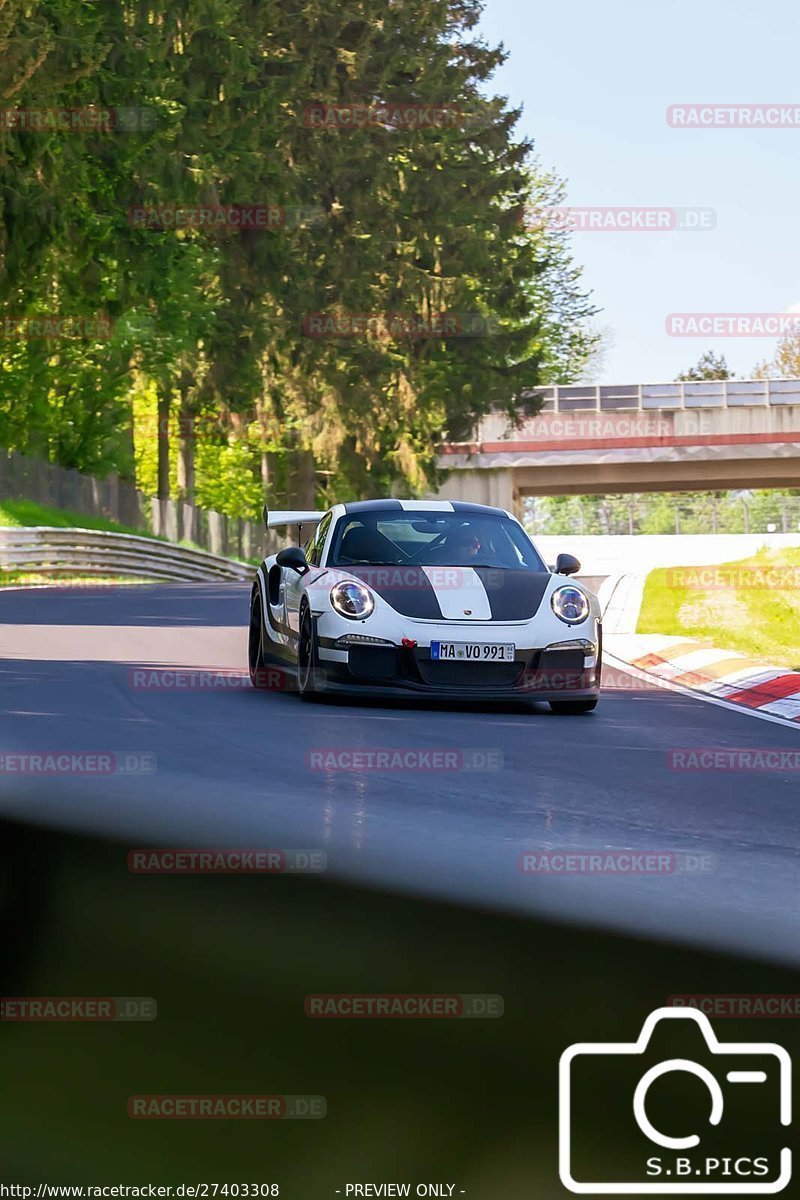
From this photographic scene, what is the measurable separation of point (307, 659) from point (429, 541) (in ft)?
4.76

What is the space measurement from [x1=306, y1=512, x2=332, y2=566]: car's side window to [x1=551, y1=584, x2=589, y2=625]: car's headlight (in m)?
1.88

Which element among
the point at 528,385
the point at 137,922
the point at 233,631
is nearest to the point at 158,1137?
the point at 137,922

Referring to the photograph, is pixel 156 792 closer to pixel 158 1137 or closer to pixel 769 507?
→ pixel 158 1137

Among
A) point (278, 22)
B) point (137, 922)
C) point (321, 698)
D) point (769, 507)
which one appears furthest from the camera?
point (769, 507)

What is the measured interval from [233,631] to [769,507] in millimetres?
121863

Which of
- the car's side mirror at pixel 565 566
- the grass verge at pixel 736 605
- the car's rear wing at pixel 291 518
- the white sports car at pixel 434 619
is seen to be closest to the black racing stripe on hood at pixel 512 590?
the white sports car at pixel 434 619

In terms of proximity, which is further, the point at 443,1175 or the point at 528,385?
the point at 528,385

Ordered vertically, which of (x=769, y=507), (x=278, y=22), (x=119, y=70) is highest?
(x=278, y=22)

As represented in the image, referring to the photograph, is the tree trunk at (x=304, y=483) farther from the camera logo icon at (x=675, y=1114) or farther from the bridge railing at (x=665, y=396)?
the camera logo icon at (x=675, y=1114)

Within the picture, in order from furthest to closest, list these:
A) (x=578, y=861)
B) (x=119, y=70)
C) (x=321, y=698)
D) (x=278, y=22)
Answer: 1. (x=278, y=22)
2. (x=119, y=70)
3. (x=321, y=698)
4. (x=578, y=861)

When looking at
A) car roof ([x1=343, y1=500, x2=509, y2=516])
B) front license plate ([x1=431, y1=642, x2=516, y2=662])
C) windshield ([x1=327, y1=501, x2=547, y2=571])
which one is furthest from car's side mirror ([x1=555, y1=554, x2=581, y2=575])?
front license plate ([x1=431, y1=642, x2=516, y2=662])

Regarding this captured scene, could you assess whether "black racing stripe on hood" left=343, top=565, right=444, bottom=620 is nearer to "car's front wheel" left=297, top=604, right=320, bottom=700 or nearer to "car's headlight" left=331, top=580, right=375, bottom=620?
"car's headlight" left=331, top=580, right=375, bottom=620

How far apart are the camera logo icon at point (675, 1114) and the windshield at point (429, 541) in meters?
9.37

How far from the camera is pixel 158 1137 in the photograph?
3500mm
